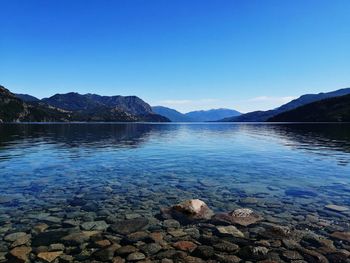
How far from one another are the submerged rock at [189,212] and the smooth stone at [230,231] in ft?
5.89

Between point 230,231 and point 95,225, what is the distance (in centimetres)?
741

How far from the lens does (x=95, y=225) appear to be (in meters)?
17.7

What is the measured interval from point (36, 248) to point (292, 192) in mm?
19595

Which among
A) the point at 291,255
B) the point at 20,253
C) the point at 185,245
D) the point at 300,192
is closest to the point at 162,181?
the point at 300,192

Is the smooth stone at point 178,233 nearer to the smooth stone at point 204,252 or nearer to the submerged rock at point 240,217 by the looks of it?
the smooth stone at point 204,252

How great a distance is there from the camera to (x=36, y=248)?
14.5m

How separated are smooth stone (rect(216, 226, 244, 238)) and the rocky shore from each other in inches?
2.1

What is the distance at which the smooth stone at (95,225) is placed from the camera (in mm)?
17266

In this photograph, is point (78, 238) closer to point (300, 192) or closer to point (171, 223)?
point (171, 223)

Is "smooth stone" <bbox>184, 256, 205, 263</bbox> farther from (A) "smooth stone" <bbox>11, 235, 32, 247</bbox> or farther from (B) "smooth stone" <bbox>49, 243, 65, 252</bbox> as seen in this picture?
(A) "smooth stone" <bbox>11, 235, 32, 247</bbox>

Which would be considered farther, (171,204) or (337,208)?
(171,204)

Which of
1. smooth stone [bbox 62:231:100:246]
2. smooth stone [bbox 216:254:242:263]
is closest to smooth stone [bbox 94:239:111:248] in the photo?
smooth stone [bbox 62:231:100:246]

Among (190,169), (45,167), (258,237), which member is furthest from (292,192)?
(45,167)

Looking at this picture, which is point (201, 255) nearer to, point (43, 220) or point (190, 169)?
point (43, 220)
